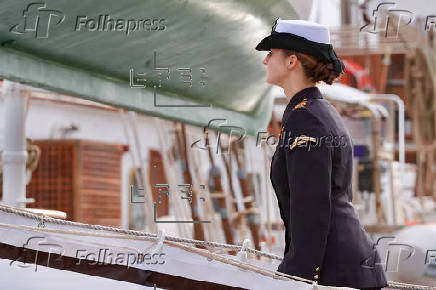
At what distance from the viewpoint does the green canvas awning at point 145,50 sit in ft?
10.3

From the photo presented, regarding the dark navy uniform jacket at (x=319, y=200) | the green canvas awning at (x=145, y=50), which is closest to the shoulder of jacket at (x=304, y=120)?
the dark navy uniform jacket at (x=319, y=200)

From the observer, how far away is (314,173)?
182cm

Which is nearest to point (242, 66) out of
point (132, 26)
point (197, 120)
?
point (197, 120)

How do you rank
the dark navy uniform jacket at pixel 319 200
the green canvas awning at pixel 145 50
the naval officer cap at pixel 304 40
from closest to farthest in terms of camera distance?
the dark navy uniform jacket at pixel 319 200, the naval officer cap at pixel 304 40, the green canvas awning at pixel 145 50

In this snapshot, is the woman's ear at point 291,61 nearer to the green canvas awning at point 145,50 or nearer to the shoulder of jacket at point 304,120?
the shoulder of jacket at point 304,120

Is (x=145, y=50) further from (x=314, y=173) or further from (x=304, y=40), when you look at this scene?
(x=314, y=173)

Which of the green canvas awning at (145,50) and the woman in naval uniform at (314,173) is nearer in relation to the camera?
the woman in naval uniform at (314,173)

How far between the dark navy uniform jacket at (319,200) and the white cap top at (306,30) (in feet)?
0.37

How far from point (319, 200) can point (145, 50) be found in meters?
2.14

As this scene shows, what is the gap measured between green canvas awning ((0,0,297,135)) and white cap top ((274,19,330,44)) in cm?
123

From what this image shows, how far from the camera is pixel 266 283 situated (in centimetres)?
197

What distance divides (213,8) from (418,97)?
18074 mm

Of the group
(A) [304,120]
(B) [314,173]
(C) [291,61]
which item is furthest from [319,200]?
(C) [291,61]

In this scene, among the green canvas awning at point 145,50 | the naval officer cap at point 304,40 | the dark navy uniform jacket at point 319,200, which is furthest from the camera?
the green canvas awning at point 145,50
